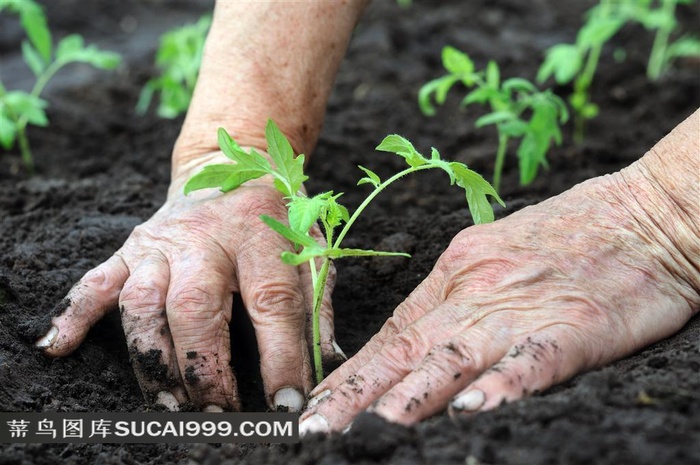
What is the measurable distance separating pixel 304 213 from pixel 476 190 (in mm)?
491

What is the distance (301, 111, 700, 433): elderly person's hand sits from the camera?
6.12 ft

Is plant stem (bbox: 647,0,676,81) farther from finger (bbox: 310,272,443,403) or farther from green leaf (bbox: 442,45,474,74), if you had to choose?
finger (bbox: 310,272,443,403)

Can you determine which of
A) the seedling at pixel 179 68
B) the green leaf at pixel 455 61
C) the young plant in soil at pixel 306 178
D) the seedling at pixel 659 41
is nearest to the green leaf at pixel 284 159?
the young plant in soil at pixel 306 178

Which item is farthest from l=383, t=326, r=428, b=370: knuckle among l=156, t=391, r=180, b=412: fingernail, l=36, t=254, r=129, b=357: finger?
l=36, t=254, r=129, b=357: finger

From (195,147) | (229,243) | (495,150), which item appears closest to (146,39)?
(495,150)

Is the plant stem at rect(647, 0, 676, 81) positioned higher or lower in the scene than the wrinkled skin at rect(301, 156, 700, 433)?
higher

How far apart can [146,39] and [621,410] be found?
5.38 meters

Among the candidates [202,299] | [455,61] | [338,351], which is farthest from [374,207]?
[202,299]

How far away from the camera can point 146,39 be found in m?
6.30

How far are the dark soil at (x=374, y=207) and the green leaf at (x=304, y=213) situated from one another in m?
0.48

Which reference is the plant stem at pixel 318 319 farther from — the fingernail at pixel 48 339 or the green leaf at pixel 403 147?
the fingernail at pixel 48 339

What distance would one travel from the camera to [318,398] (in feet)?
6.60

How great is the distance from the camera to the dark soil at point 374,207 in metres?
1.67

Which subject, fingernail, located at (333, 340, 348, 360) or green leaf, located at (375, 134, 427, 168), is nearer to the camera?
green leaf, located at (375, 134, 427, 168)
